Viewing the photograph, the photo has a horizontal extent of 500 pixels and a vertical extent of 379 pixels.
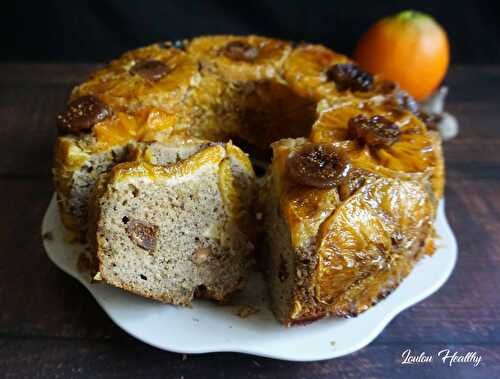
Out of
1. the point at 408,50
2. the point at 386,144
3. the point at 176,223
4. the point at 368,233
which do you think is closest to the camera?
the point at 368,233

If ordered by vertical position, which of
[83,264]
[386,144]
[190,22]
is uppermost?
[386,144]

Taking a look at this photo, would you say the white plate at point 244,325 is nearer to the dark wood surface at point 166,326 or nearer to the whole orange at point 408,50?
the dark wood surface at point 166,326

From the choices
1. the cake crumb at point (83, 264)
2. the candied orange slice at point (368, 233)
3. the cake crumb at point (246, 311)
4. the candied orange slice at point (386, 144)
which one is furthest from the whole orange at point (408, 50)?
the cake crumb at point (83, 264)

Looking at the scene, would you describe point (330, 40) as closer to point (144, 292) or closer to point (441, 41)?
point (441, 41)

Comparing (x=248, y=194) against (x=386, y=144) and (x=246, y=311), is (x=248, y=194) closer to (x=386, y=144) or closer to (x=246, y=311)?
(x=246, y=311)

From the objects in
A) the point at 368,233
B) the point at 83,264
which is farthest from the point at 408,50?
the point at 83,264

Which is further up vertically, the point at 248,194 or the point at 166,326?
the point at 248,194

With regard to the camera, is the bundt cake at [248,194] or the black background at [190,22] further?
the black background at [190,22]
